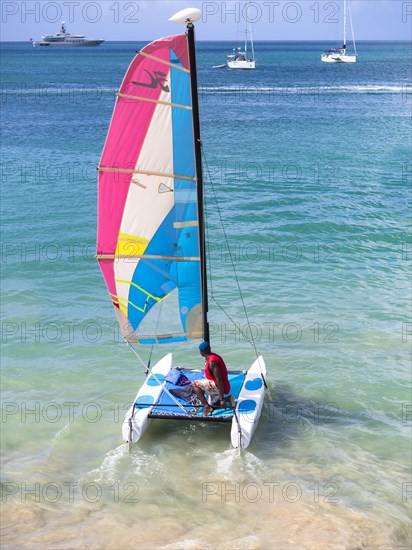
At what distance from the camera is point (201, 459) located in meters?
11.5

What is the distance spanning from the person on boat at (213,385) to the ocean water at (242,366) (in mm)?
698

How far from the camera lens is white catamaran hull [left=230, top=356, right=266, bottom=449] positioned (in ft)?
37.4

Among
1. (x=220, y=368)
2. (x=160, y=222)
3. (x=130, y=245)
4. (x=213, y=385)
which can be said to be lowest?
(x=213, y=385)

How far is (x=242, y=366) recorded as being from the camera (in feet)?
49.0

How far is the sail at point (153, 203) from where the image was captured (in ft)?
36.9

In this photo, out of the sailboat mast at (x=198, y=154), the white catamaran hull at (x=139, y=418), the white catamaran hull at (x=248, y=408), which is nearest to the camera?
the sailboat mast at (x=198, y=154)

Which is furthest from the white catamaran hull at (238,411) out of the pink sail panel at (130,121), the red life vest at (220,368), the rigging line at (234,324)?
the rigging line at (234,324)

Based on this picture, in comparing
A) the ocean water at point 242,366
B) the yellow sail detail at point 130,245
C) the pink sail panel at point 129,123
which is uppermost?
the pink sail panel at point 129,123

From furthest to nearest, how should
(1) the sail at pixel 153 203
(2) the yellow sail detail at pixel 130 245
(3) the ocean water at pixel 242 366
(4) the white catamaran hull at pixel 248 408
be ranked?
(2) the yellow sail detail at pixel 130 245
(4) the white catamaran hull at pixel 248 408
(1) the sail at pixel 153 203
(3) the ocean water at pixel 242 366

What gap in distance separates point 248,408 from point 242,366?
2956mm

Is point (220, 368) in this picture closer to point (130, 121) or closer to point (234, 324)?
point (130, 121)

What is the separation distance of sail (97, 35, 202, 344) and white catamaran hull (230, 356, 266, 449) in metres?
1.28

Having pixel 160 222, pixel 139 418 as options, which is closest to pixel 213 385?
pixel 139 418

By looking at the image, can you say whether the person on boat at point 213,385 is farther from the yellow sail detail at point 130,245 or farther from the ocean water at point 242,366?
the yellow sail detail at point 130,245
